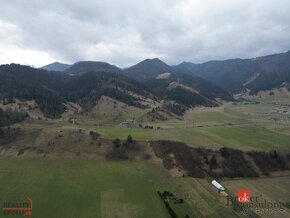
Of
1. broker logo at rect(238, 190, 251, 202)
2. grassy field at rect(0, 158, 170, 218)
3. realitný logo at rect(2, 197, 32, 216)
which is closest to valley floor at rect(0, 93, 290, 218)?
grassy field at rect(0, 158, 170, 218)

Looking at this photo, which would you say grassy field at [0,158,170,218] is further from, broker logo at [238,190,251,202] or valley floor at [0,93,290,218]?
broker logo at [238,190,251,202]

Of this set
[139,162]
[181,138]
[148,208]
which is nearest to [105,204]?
[148,208]

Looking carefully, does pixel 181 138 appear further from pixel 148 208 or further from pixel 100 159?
pixel 148 208

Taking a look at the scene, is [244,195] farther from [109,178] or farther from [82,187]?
[82,187]

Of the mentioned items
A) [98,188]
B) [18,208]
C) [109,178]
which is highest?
[109,178]

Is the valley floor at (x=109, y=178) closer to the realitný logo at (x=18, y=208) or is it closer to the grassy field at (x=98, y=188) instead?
the grassy field at (x=98, y=188)

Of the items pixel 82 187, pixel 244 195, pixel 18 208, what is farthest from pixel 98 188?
pixel 244 195
